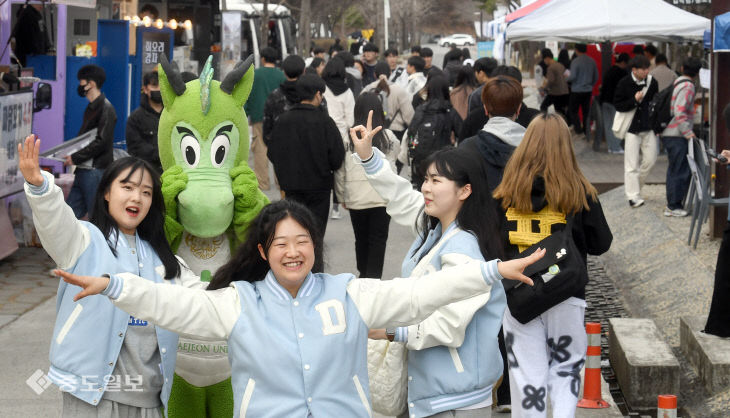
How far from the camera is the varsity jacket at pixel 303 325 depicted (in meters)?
3.47

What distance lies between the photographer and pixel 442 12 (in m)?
118

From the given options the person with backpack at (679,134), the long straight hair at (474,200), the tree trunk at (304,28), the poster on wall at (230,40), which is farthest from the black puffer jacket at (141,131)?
the tree trunk at (304,28)

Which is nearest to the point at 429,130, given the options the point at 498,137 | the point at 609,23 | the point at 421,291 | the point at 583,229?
the point at 498,137

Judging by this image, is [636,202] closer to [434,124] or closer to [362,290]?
[434,124]

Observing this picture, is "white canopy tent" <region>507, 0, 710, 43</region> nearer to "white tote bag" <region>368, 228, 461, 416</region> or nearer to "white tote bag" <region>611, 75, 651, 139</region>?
"white tote bag" <region>611, 75, 651, 139</region>

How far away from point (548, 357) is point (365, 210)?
361cm

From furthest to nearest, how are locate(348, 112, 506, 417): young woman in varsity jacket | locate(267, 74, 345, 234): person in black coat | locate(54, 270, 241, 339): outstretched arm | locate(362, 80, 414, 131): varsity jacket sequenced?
locate(362, 80, 414, 131): varsity jacket, locate(267, 74, 345, 234): person in black coat, locate(348, 112, 506, 417): young woman in varsity jacket, locate(54, 270, 241, 339): outstretched arm

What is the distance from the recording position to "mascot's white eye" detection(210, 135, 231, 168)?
495cm

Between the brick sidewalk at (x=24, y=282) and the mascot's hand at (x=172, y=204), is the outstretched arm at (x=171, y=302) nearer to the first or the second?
the mascot's hand at (x=172, y=204)

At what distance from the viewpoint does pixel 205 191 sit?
4.75m

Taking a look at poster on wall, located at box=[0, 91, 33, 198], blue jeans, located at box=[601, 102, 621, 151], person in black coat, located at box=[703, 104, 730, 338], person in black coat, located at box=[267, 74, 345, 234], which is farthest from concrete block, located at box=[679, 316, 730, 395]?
blue jeans, located at box=[601, 102, 621, 151]

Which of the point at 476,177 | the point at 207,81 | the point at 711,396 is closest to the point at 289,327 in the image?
the point at 476,177

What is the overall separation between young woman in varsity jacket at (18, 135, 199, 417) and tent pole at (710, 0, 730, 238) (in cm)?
815

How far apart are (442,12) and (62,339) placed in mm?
115930
